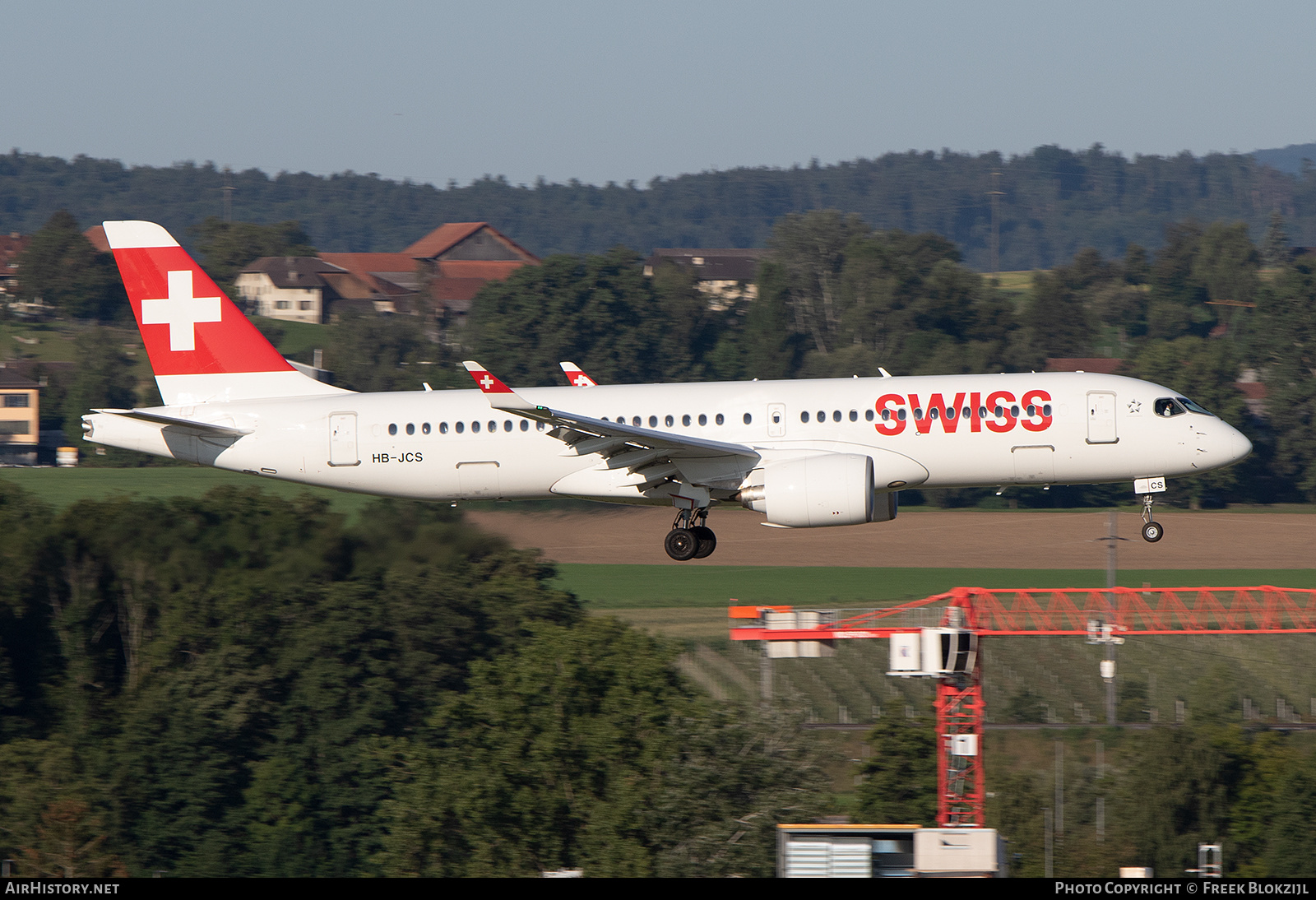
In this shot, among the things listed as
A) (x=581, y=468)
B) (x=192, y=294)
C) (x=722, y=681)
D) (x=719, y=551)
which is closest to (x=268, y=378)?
(x=192, y=294)

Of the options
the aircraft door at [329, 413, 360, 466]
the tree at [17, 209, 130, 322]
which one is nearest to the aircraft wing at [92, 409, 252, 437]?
the aircraft door at [329, 413, 360, 466]

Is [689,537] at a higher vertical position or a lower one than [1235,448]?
lower

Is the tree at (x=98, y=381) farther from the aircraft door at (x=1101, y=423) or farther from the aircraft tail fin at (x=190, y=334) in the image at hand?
the aircraft door at (x=1101, y=423)

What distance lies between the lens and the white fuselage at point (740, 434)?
32719mm

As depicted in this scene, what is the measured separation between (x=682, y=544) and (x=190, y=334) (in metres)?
13.1

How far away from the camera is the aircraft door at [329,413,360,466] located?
34812 mm

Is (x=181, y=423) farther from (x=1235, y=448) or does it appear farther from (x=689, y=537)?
(x=1235, y=448)

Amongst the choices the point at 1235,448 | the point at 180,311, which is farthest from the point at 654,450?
the point at 1235,448

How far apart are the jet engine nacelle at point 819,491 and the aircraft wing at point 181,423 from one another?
492 inches

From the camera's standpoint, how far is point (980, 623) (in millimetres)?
58281

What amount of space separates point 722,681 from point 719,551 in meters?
11.4

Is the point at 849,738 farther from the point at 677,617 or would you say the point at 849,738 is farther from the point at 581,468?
the point at 581,468

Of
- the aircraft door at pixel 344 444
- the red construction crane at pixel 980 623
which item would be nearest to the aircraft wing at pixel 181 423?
the aircraft door at pixel 344 444

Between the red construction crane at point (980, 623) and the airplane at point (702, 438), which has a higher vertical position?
the airplane at point (702, 438)
